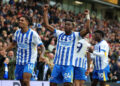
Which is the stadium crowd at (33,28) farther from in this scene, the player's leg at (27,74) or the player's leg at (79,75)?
the player's leg at (79,75)

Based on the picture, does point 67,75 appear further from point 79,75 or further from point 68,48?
point 79,75

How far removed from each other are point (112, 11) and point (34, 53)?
2758cm

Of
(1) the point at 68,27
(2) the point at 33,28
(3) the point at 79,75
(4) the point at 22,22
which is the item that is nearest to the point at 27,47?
(4) the point at 22,22

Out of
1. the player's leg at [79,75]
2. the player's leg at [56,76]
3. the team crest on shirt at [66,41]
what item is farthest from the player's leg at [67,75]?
the player's leg at [79,75]

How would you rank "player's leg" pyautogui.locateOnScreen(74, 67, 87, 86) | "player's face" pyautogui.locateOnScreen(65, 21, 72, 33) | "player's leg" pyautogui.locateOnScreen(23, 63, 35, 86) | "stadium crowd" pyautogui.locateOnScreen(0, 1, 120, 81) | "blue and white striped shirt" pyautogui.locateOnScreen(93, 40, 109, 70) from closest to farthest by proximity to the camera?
"player's leg" pyautogui.locateOnScreen(23, 63, 35, 86), "player's face" pyautogui.locateOnScreen(65, 21, 72, 33), "player's leg" pyautogui.locateOnScreen(74, 67, 87, 86), "blue and white striped shirt" pyautogui.locateOnScreen(93, 40, 109, 70), "stadium crowd" pyautogui.locateOnScreen(0, 1, 120, 81)

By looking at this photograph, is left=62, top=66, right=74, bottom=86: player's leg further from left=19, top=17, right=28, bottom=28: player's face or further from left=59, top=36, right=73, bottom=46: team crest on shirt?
left=19, top=17, right=28, bottom=28: player's face

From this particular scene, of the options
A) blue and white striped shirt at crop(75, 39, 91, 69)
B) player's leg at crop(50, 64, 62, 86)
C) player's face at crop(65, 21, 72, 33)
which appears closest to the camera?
player's leg at crop(50, 64, 62, 86)

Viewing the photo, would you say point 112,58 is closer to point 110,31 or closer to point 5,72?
point 5,72

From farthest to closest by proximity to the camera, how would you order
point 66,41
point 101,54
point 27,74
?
point 101,54 < point 66,41 < point 27,74

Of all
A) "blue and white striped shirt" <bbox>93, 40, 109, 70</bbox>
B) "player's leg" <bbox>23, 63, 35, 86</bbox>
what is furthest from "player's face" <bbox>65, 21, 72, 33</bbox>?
"blue and white striped shirt" <bbox>93, 40, 109, 70</bbox>

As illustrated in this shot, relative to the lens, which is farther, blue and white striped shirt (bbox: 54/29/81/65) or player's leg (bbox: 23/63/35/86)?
blue and white striped shirt (bbox: 54/29/81/65)

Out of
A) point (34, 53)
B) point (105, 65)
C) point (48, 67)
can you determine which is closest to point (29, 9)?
point (48, 67)

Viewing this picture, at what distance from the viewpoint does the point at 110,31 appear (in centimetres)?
2808

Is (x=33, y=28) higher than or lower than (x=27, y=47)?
higher
